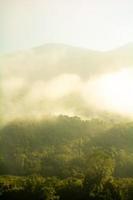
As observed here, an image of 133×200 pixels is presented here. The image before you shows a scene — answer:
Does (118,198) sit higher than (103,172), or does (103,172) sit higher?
(103,172)

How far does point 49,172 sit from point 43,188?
6960 centimetres

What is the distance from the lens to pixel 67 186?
13125 centimetres

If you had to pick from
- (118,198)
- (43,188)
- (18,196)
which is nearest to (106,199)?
(118,198)

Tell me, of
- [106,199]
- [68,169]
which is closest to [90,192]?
[106,199]

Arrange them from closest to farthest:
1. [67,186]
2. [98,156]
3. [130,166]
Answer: [67,186]
[98,156]
[130,166]

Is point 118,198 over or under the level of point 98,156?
under

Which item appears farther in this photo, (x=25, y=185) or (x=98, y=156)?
(x=98, y=156)

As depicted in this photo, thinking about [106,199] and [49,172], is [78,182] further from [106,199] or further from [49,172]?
[49,172]

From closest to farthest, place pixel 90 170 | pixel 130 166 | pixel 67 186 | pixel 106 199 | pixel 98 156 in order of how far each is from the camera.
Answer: pixel 106 199, pixel 67 186, pixel 90 170, pixel 98 156, pixel 130 166

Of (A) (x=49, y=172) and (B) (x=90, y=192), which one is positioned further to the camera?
(A) (x=49, y=172)

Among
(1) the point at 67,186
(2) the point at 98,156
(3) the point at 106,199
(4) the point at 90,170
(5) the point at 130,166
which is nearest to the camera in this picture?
(3) the point at 106,199

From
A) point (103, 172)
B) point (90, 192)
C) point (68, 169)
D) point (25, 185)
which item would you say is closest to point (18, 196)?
point (25, 185)

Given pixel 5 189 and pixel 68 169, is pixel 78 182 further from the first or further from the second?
pixel 68 169

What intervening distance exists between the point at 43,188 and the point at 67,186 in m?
8.79
